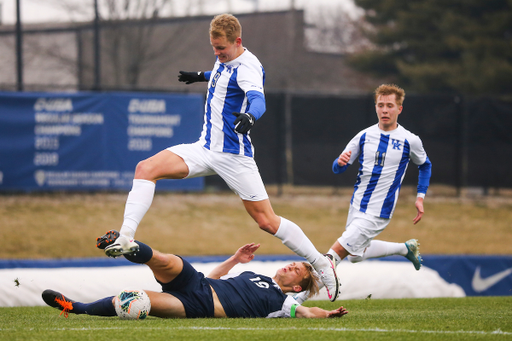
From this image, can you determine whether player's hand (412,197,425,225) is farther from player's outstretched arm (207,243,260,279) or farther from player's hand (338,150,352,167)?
player's outstretched arm (207,243,260,279)

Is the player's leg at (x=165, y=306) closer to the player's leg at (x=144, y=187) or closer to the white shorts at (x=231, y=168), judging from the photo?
the player's leg at (x=144, y=187)

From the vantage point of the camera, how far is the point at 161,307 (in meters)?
4.71

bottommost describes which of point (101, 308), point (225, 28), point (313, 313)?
point (313, 313)

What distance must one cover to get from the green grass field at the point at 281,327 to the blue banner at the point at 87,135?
6714 millimetres

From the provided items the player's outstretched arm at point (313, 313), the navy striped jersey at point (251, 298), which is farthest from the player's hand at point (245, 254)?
the player's outstretched arm at point (313, 313)

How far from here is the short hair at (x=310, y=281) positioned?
543cm

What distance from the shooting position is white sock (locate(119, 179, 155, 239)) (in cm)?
466

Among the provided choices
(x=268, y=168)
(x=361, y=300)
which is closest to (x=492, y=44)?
(x=268, y=168)

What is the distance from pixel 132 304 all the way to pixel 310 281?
1.67 meters

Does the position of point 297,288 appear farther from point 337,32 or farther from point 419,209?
point 337,32

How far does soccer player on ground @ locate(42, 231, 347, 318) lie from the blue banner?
753cm

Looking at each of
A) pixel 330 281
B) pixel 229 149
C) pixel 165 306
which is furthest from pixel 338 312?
pixel 229 149

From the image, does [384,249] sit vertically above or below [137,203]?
below

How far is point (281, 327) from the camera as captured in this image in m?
4.37
